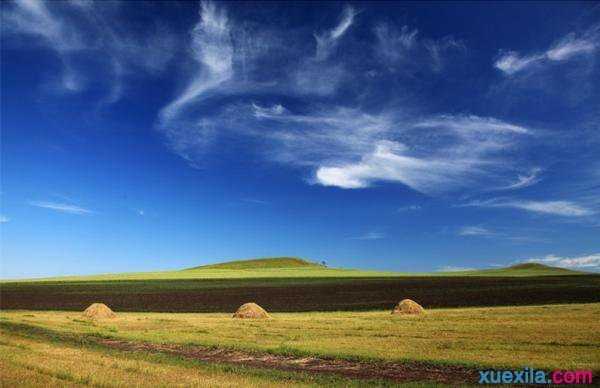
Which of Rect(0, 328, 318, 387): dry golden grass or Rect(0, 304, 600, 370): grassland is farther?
Rect(0, 304, 600, 370): grassland

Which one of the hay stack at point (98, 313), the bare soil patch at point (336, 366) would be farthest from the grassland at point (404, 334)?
the hay stack at point (98, 313)

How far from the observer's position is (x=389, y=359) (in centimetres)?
2803

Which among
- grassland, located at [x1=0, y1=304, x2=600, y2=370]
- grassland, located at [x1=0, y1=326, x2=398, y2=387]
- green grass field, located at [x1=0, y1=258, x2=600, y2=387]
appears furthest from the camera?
grassland, located at [x1=0, y1=304, x2=600, y2=370]

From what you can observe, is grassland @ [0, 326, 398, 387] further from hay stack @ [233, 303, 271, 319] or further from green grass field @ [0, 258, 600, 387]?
hay stack @ [233, 303, 271, 319]

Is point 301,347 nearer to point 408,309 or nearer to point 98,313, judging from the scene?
point 408,309

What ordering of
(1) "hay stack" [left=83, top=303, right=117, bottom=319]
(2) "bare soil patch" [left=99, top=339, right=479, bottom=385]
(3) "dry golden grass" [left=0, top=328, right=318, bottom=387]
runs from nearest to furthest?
1. (3) "dry golden grass" [left=0, top=328, right=318, bottom=387]
2. (2) "bare soil patch" [left=99, top=339, right=479, bottom=385]
3. (1) "hay stack" [left=83, top=303, right=117, bottom=319]

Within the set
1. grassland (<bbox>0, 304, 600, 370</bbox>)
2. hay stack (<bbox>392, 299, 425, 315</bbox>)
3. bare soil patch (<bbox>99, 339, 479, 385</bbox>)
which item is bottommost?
bare soil patch (<bbox>99, 339, 479, 385</bbox>)

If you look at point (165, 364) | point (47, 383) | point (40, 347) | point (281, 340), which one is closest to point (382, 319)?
point (281, 340)

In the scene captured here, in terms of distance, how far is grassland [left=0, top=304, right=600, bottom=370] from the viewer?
2809 centimetres

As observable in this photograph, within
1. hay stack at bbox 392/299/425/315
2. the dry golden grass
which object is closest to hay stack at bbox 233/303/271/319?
hay stack at bbox 392/299/425/315

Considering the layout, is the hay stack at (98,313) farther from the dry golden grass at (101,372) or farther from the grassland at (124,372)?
the dry golden grass at (101,372)

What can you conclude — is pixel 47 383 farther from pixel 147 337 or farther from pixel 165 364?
pixel 147 337

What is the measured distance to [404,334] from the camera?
124ft

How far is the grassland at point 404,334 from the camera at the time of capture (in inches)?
1106
